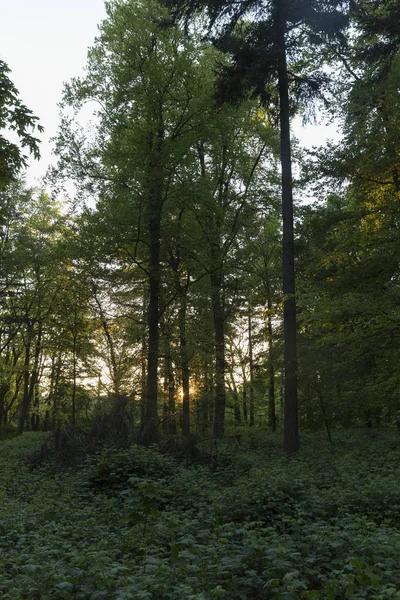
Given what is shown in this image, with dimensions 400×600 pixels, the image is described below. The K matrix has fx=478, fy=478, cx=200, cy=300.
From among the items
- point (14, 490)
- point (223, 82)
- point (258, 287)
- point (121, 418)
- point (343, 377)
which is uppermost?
point (223, 82)

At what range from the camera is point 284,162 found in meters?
14.7

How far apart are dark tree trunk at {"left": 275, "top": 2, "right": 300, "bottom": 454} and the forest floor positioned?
1.33 m

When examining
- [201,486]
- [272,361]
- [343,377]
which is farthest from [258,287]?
[201,486]

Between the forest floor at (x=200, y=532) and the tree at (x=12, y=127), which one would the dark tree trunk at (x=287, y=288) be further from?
the tree at (x=12, y=127)

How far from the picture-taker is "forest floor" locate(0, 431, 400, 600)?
449cm

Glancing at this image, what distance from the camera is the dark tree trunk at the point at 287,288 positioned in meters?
13.9

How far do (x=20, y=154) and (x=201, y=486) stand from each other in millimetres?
7916

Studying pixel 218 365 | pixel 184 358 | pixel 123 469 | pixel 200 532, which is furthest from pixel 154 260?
pixel 200 532

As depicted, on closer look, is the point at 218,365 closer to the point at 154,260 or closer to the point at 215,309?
the point at 215,309

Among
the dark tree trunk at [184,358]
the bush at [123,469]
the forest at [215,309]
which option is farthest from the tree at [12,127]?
the dark tree trunk at [184,358]

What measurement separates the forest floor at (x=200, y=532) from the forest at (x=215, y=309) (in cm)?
4

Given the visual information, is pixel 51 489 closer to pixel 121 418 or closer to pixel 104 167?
pixel 121 418

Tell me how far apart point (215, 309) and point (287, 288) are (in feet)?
29.4

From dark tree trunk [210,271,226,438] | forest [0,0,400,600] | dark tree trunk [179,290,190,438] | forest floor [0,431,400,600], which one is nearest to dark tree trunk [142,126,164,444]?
forest [0,0,400,600]
